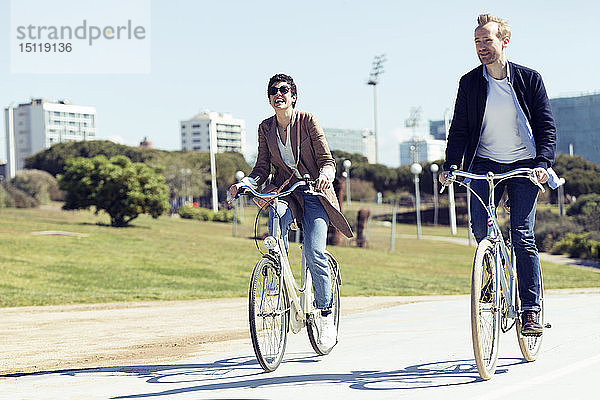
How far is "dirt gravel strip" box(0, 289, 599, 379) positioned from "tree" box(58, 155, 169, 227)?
2671 centimetres

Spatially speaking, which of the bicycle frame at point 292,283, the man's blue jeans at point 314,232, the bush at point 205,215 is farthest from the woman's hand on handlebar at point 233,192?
the bush at point 205,215

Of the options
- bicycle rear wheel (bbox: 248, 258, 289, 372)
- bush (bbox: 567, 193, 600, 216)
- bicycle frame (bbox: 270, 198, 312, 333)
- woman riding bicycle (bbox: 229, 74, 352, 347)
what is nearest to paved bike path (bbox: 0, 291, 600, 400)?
bicycle rear wheel (bbox: 248, 258, 289, 372)

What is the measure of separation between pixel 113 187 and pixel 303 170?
34.7 m

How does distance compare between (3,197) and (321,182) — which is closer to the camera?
(321,182)

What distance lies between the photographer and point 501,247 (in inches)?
207

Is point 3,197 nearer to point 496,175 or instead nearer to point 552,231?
point 552,231

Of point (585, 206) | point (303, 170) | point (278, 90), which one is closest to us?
point (278, 90)

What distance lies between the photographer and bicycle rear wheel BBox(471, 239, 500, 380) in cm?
473

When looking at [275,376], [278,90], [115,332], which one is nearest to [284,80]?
[278,90]

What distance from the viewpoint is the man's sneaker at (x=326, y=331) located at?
600cm

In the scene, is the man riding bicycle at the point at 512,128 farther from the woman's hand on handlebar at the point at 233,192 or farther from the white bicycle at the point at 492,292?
the woman's hand on handlebar at the point at 233,192

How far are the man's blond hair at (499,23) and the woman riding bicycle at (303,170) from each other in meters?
1.29

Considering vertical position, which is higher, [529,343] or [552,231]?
[529,343]

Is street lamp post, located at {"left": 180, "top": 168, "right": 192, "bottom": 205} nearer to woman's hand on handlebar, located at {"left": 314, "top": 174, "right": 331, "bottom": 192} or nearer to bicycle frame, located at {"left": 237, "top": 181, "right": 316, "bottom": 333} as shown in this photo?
bicycle frame, located at {"left": 237, "top": 181, "right": 316, "bottom": 333}
